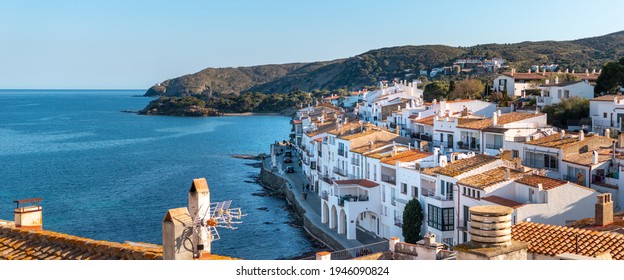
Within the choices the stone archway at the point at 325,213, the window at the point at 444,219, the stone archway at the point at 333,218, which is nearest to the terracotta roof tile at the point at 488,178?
the window at the point at 444,219

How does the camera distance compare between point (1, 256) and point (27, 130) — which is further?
point (27, 130)

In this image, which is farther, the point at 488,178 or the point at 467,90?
the point at 467,90

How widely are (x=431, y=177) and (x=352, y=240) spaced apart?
211 inches

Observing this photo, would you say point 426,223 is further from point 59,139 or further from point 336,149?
point 59,139

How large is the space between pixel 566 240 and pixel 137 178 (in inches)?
2030

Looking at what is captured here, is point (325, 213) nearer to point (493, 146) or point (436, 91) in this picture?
point (493, 146)

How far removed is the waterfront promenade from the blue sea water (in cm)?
114

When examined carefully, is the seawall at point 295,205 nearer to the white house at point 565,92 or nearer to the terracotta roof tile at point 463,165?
the terracotta roof tile at point 463,165

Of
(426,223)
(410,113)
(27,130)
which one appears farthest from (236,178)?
(27,130)

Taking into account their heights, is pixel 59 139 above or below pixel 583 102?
below

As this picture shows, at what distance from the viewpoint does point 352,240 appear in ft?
108

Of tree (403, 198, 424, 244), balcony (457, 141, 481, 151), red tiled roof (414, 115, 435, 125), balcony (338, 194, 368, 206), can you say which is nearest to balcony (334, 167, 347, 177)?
balcony (338, 194, 368, 206)

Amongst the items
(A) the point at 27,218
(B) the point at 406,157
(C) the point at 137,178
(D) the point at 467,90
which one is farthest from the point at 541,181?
(C) the point at 137,178

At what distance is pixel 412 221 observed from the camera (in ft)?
98.2
